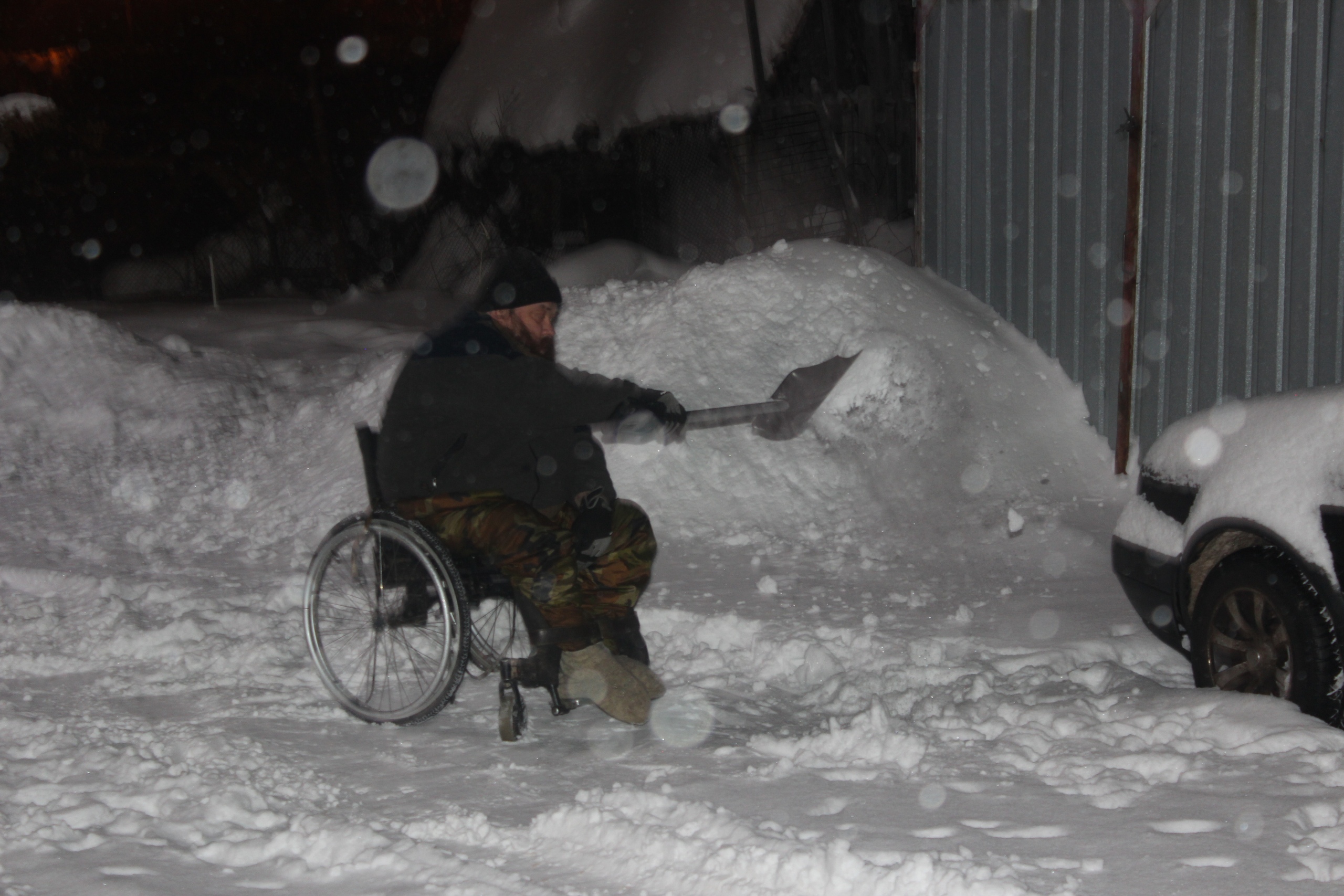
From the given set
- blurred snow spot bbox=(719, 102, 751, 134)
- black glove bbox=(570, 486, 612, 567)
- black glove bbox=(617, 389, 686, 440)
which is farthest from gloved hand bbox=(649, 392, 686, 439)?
blurred snow spot bbox=(719, 102, 751, 134)

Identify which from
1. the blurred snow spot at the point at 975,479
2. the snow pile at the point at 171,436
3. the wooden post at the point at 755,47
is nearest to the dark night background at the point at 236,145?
the wooden post at the point at 755,47

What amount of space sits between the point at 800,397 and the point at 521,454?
1570 mm

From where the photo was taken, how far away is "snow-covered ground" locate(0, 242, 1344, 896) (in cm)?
292

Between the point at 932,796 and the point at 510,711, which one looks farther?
the point at 510,711

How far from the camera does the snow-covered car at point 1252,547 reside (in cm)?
339

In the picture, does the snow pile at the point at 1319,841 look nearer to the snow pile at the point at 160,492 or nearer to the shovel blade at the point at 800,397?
the shovel blade at the point at 800,397

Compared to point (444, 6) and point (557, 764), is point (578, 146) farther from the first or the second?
point (557, 764)

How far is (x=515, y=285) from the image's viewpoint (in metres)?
3.82

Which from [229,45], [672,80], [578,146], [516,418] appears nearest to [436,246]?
[578,146]

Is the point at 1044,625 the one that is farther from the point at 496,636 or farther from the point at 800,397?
the point at 496,636

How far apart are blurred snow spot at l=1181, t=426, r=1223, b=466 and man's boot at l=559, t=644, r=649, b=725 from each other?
6.56 feet

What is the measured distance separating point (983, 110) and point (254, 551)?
5.13 metres

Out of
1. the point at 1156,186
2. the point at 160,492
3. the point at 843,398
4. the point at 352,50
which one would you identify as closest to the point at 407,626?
the point at 843,398

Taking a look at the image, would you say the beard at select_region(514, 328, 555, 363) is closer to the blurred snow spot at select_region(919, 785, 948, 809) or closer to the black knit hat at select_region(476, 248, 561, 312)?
the black knit hat at select_region(476, 248, 561, 312)
